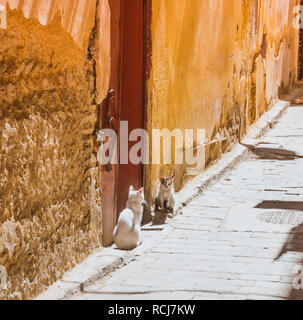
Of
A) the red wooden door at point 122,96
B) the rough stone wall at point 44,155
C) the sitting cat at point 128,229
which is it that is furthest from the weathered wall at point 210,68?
the rough stone wall at point 44,155

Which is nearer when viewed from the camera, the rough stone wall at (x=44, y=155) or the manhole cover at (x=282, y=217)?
the rough stone wall at (x=44, y=155)

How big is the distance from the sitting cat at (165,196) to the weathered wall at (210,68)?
0.16 meters

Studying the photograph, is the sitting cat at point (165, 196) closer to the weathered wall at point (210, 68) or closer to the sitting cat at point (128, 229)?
the weathered wall at point (210, 68)

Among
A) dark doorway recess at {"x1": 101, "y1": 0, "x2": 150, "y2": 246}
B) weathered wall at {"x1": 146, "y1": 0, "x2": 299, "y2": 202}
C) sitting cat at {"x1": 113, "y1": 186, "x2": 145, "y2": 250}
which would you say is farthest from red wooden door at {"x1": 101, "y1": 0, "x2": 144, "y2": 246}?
weathered wall at {"x1": 146, "y1": 0, "x2": 299, "y2": 202}

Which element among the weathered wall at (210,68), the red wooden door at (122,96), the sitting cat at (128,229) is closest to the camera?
the sitting cat at (128,229)

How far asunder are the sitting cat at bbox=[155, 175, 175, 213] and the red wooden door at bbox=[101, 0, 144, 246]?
0.85 feet

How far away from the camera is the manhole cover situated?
295 inches

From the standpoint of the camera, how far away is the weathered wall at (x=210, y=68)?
26.1ft

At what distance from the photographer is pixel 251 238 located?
6.87 meters

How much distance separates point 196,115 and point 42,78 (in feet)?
15.1

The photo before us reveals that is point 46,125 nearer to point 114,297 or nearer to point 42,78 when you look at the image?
point 42,78

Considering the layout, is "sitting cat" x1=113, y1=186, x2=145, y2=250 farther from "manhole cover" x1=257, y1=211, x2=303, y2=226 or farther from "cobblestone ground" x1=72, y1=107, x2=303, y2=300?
"manhole cover" x1=257, y1=211, x2=303, y2=226

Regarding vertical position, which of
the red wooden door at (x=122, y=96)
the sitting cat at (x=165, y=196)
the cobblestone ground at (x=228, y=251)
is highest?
the red wooden door at (x=122, y=96)

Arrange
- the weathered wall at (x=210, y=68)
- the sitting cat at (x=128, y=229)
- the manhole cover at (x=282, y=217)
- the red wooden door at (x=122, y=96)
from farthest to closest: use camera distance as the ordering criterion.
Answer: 1. the weathered wall at (x=210, y=68)
2. the manhole cover at (x=282, y=217)
3. the red wooden door at (x=122, y=96)
4. the sitting cat at (x=128, y=229)
